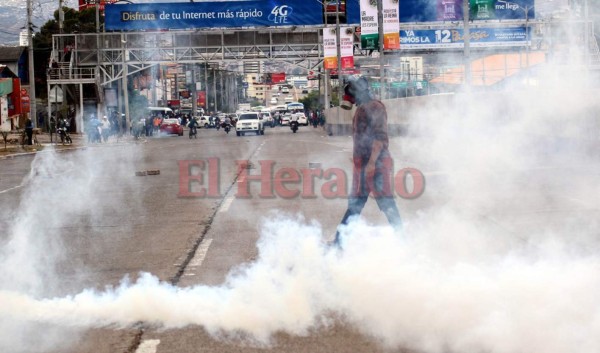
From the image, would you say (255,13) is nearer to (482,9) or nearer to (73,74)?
(73,74)

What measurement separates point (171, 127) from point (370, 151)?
57555 millimetres

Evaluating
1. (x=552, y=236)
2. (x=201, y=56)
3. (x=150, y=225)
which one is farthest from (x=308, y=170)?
(x=201, y=56)

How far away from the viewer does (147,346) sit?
19.9 ft

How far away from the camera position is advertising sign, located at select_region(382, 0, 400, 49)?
107 feet

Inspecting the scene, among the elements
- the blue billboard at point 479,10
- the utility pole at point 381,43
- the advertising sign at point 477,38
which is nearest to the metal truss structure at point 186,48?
the utility pole at point 381,43

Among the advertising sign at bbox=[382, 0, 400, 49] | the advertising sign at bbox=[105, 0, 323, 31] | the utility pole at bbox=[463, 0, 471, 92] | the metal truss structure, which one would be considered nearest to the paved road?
the utility pole at bbox=[463, 0, 471, 92]

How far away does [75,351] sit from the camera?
19.8ft

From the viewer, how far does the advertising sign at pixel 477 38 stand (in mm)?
10711

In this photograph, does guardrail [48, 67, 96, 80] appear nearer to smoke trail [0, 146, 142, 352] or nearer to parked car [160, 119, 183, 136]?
parked car [160, 119, 183, 136]

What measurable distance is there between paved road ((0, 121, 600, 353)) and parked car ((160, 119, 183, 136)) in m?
44.7

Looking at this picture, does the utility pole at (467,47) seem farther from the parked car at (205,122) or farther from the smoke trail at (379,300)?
A: the parked car at (205,122)

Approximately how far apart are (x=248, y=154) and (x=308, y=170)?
971 cm

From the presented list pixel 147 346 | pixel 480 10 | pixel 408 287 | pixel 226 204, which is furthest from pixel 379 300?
pixel 226 204

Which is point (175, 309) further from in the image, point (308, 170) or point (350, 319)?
point (308, 170)
